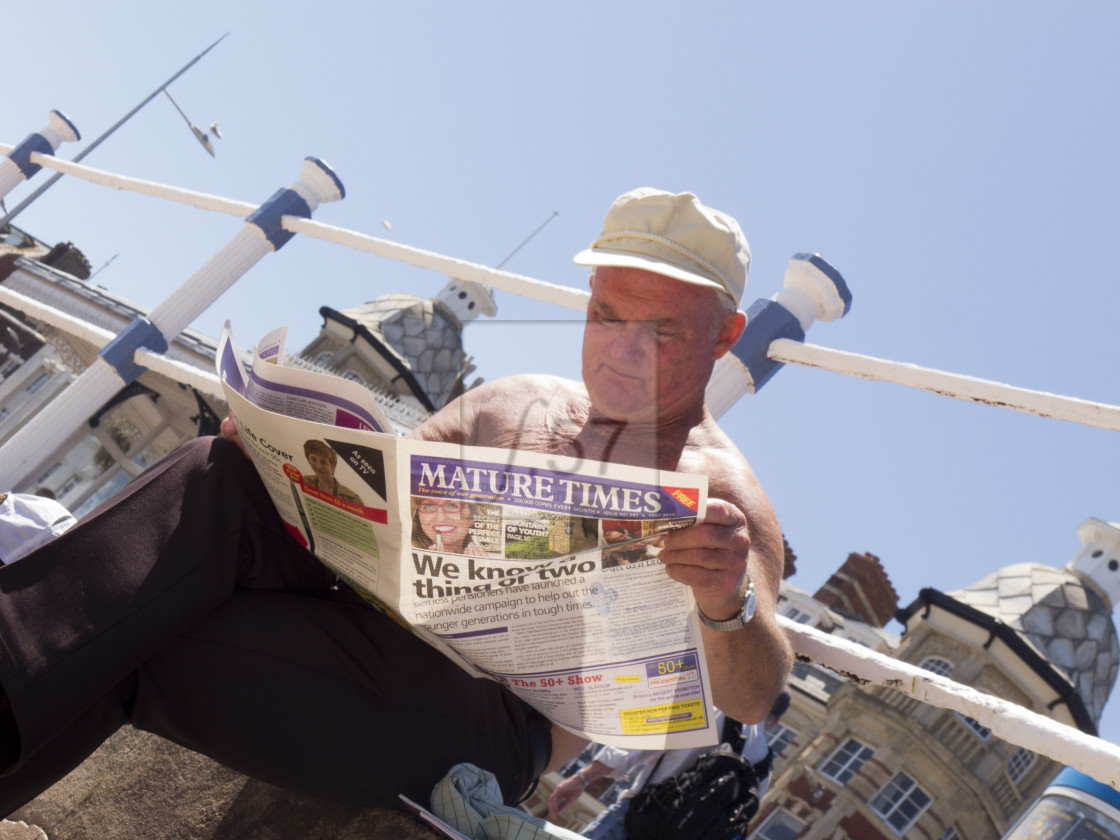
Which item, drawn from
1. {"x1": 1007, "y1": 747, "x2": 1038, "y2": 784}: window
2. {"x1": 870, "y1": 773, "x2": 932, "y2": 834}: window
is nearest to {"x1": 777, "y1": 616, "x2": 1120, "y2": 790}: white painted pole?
{"x1": 870, "y1": 773, "x2": 932, "y2": 834}: window

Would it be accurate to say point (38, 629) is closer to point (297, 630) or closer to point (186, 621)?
point (186, 621)

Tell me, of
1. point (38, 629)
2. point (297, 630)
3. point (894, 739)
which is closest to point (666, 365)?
point (297, 630)

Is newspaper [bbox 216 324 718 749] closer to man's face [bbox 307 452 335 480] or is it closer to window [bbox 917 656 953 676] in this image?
man's face [bbox 307 452 335 480]

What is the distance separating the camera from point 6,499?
160cm

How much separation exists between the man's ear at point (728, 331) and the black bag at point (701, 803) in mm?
1483

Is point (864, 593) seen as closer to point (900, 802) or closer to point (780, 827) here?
point (900, 802)

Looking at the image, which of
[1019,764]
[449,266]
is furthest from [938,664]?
[449,266]

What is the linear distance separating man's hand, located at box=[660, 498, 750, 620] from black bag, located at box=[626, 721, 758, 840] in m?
1.49

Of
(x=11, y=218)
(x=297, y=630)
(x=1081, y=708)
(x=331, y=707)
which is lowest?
(x=1081, y=708)

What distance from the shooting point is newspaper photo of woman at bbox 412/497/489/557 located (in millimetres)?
1305

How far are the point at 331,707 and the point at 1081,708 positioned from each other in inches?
864

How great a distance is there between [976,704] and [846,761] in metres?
19.7

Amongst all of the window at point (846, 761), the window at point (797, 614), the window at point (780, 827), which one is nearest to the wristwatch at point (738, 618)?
the window at point (780, 827)

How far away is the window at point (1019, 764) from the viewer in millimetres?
18281
